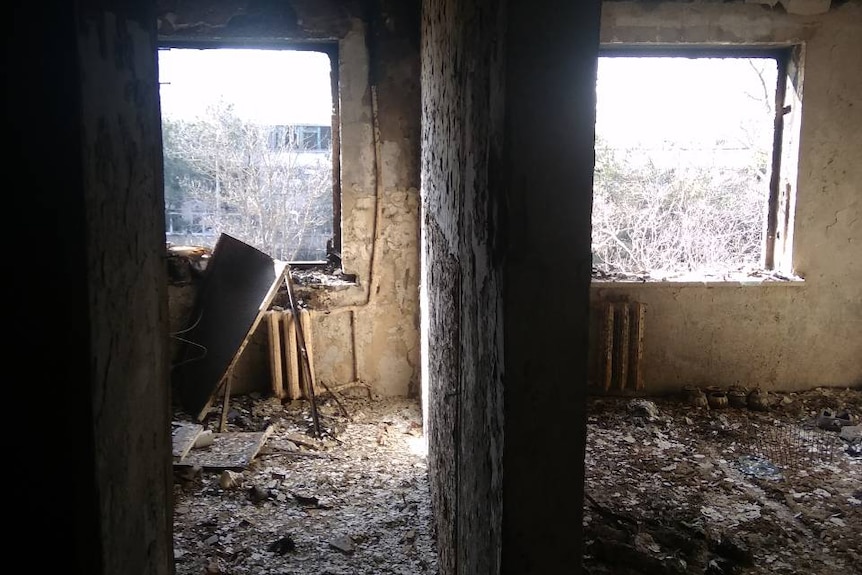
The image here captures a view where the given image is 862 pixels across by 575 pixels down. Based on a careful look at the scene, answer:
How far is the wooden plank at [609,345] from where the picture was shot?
4504 millimetres

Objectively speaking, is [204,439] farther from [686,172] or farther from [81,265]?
[686,172]

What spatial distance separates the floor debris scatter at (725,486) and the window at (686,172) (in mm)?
1082

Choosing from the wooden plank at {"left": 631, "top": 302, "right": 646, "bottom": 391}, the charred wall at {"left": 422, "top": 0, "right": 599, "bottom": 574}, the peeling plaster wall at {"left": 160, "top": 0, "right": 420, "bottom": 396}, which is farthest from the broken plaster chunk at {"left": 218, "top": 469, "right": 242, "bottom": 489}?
the wooden plank at {"left": 631, "top": 302, "right": 646, "bottom": 391}

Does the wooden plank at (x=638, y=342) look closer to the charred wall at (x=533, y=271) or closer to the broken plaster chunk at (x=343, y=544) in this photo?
the broken plaster chunk at (x=343, y=544)

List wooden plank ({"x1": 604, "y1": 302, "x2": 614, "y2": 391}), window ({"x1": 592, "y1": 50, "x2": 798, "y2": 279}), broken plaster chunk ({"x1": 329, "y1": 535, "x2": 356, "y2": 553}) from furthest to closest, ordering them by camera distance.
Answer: window ({"x1": 592, "y1": 50, "x2": 798, "y2": 279})
wooden plank ({"x1": 604, "y1": 302, "x2": 614, "y2": 391})
broken plaster chunk ({"x1": 329, "y1": 535, "x2": 356, "y2": 553})

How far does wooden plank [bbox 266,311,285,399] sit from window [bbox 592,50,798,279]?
92.3 inches

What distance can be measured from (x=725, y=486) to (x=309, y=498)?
2126 millimetres

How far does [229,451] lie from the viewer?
3742mm

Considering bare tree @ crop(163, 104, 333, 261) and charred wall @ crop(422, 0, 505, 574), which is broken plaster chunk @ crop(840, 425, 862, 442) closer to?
charred wall @ crop(422, 0, 505, 574)

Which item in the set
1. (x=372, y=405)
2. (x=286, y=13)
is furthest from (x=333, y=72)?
(x=372, y=405)

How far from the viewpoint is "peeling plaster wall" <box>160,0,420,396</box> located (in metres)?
4.27

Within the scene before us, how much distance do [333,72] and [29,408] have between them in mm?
3795

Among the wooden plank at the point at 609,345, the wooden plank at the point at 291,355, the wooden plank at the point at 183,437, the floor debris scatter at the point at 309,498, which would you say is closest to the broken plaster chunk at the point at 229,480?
the floor debris scatter at the point at 309,498

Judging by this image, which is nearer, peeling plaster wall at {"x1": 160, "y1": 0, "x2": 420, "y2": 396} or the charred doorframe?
peeling plaster wall at {"x1": 160, "y1": 0, "x2": 420, "y2": 396}
